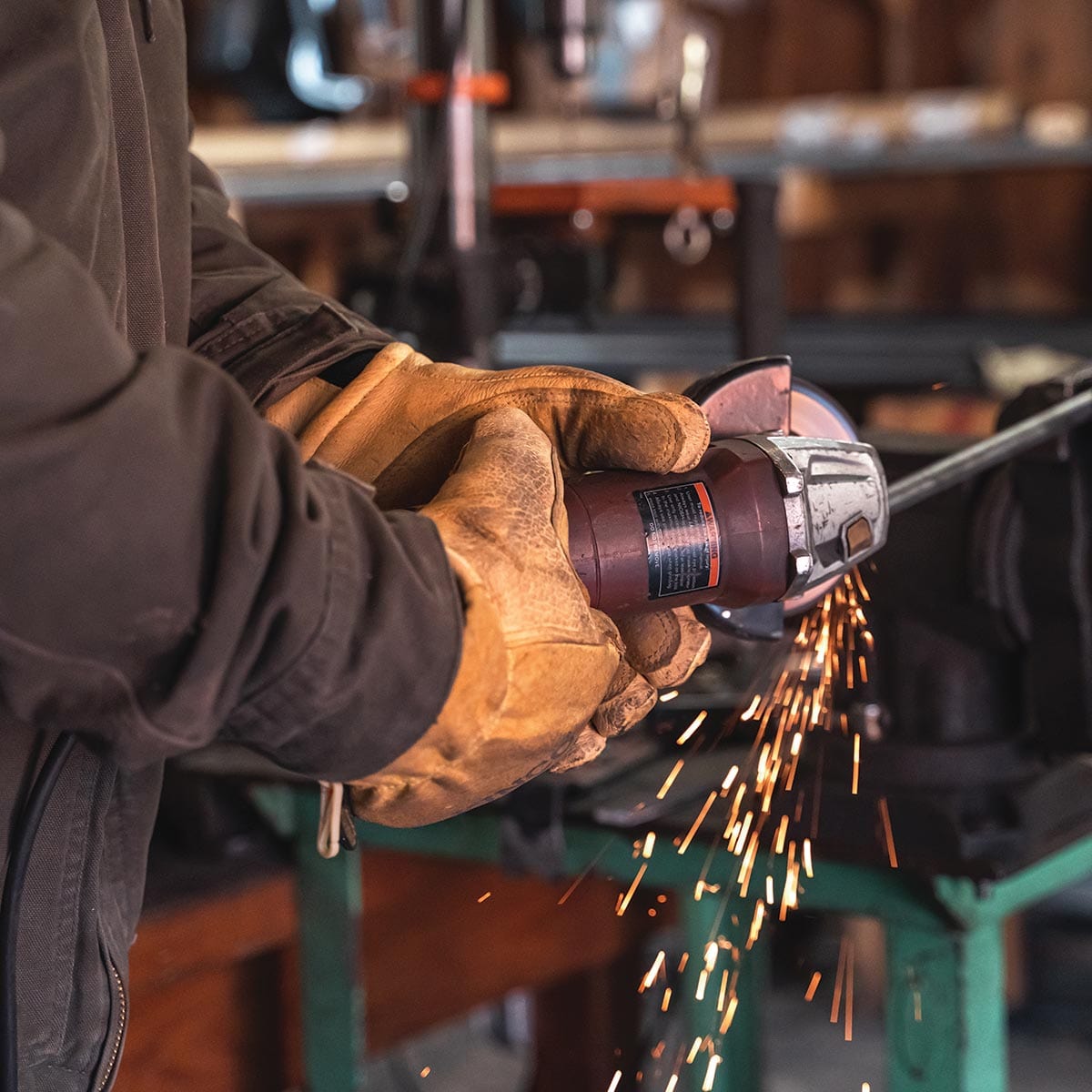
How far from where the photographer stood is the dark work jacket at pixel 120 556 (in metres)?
0.67

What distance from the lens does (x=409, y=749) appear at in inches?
31.3

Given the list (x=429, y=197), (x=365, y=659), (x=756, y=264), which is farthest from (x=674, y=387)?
(x=365, y=659)

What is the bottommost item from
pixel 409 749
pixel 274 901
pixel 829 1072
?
pixel 829 1072

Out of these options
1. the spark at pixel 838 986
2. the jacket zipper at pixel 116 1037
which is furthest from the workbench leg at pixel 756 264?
the spark at pixel 838 986

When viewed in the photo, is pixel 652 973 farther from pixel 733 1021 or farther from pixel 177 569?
pixel 177 569

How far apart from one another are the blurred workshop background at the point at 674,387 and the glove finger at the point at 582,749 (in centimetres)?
45

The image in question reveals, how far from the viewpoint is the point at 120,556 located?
2.23ft

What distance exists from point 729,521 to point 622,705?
14 centimetres

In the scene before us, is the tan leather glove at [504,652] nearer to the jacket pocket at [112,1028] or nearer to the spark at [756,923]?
the jacket pocket at [112,1028]

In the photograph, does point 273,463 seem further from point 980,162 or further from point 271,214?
point 271,214

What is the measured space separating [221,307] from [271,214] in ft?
11.4

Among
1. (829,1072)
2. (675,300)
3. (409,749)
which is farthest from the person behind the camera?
(675,300)

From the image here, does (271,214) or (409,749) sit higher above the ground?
(409,749)

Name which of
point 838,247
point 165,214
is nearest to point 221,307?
point 165,214
